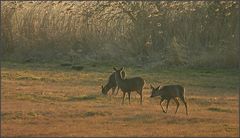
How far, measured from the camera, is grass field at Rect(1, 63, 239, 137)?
43.8 feet

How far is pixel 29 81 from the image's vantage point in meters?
20.4

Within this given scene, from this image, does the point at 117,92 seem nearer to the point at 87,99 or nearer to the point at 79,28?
the point at 87,99

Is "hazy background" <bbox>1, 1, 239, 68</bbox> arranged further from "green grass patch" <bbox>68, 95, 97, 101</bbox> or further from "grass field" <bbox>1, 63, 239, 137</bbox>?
"green grass patch" <bbox>68, 95, 97, 101</bbox>

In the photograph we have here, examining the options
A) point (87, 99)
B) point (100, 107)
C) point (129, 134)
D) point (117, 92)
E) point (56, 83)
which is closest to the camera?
point (129, 134)

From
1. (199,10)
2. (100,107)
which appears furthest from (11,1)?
(100,107)

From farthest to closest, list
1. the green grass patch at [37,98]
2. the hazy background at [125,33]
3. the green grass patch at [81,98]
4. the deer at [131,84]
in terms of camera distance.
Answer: the hazy background at [125,33], the green grass patch at [81,98], the green grass patch at [37,98], the deer at [131,84]

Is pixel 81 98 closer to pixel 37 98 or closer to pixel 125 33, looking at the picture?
pixel 37 98

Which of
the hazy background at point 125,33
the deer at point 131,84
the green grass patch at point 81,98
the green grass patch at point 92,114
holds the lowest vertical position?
the green grass patch at point 92,114

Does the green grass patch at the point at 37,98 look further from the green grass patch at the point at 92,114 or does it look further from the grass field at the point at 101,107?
the green grass patch at the point at 92,114

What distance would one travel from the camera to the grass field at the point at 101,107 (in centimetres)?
1335

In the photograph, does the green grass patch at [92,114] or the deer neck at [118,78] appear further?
the deer neck at [118,78]

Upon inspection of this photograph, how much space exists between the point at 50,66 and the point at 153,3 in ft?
17.9

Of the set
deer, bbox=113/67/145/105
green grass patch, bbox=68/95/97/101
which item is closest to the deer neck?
deer, bbox=113/67/145/105

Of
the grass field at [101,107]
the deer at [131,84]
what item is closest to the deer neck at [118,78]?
the deer at [131,84]
